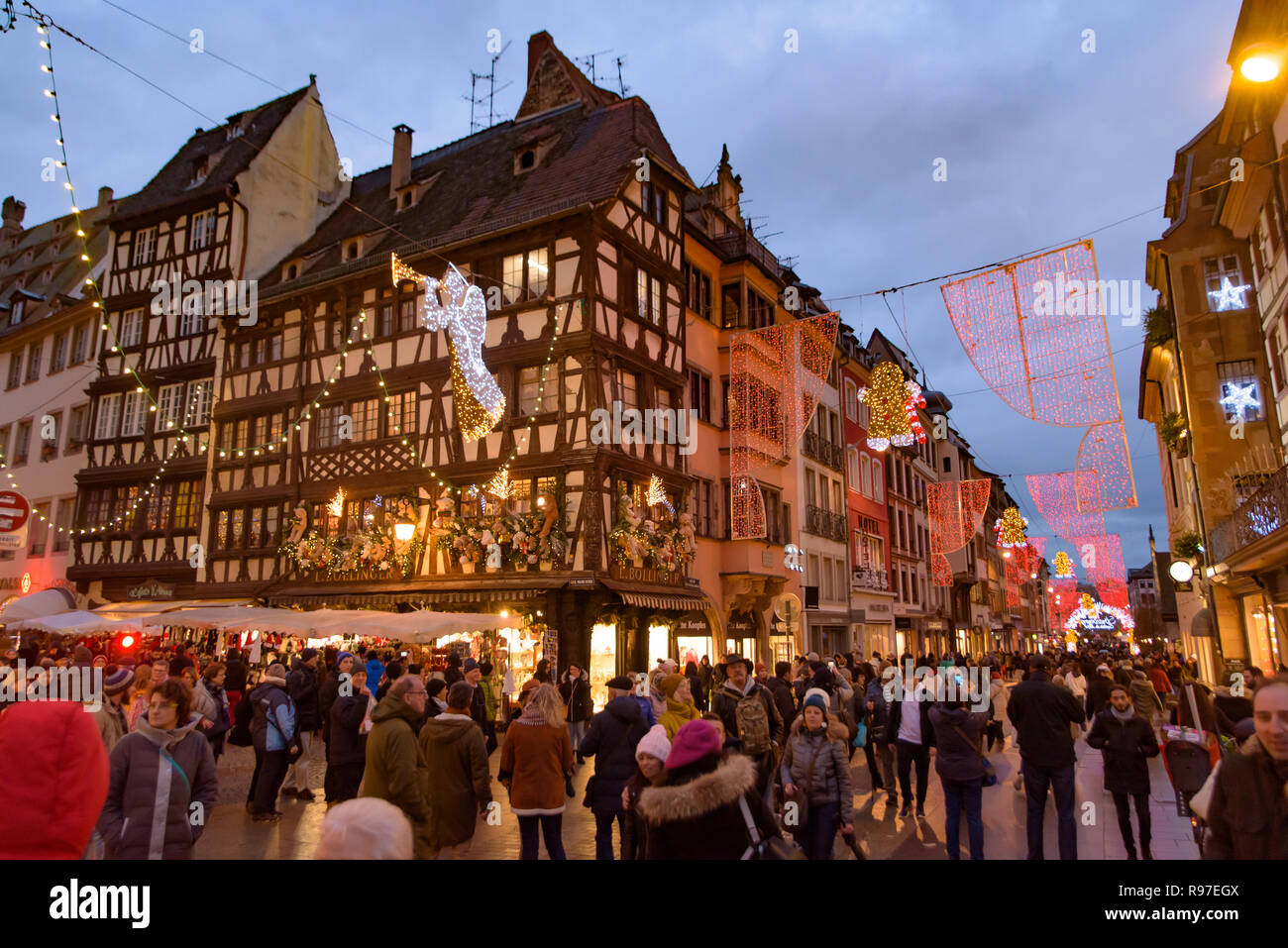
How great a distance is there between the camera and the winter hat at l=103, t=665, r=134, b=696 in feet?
22.5

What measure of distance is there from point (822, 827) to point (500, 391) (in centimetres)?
1400

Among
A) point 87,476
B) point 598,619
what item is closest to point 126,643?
point 87,476

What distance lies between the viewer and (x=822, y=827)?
21.6ft

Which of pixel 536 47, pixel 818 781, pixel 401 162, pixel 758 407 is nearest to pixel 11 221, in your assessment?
pixel 401 162

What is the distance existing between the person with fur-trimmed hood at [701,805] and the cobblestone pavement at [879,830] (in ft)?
12.7

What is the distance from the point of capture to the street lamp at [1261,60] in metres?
7.84

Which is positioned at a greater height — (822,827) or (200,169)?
(200,169)

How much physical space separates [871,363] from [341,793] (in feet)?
114

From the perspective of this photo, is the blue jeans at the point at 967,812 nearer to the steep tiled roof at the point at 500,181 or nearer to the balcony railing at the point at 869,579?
the steep tiled roof at the point at 500,181

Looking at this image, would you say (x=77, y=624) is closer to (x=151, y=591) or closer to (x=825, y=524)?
(x=151, y=591)

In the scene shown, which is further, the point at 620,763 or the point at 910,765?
the point at 910,765

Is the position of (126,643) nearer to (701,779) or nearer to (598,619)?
(598,619)

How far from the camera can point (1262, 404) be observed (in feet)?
69.5

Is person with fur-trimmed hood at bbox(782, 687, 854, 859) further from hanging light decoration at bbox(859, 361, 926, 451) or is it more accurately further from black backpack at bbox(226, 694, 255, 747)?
hanging light decoration at bbox(859, 361, 926, 451)
